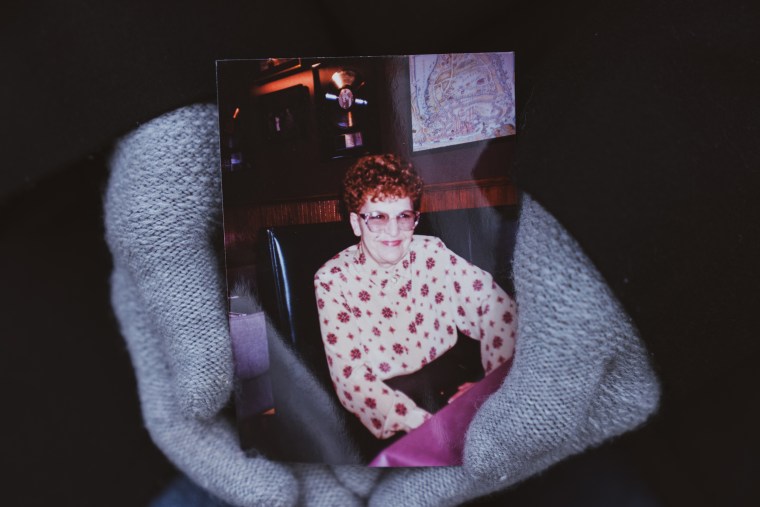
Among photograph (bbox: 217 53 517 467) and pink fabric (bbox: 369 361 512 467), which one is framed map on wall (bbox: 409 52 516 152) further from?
pink fabric (bbox: 369 361 512 467)

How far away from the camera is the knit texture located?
33cm

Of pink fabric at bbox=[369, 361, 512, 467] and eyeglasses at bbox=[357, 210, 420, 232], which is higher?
eyeglasses at bbox=[357, 210, 420, 232]

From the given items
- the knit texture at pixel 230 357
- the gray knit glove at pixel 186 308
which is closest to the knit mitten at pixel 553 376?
the knit texture at pixel 230 357

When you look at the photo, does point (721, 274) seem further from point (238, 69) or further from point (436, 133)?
point (238, 69)

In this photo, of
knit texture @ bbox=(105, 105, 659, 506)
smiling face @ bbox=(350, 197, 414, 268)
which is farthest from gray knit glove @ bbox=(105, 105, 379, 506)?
smiling face @ bbox=(350, 197, 414, 268)

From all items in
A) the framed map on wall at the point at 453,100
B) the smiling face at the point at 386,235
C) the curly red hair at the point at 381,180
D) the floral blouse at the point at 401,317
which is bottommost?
the floral blouse at the point at 401,317

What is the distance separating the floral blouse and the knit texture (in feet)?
0.09

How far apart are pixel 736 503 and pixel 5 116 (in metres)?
0.62

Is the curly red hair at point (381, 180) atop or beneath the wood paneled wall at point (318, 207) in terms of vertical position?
atop

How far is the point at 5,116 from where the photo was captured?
1.18 feet

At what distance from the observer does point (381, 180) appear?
350 mm

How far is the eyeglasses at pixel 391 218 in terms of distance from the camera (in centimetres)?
35

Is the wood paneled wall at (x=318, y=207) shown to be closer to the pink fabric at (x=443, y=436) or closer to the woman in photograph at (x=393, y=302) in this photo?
the woman in photograph at (x=393, y=302)

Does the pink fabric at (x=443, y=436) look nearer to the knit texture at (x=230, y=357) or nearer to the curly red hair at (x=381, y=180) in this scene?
the knit texture at (x=230, y=357)
